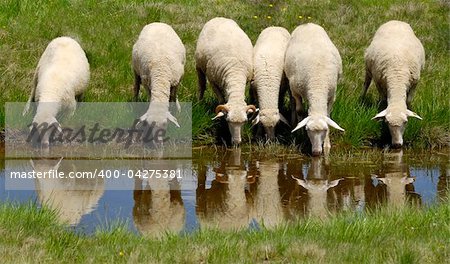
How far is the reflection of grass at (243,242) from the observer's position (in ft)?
19.9

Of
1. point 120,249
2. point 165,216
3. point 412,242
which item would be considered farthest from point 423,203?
point 120,249

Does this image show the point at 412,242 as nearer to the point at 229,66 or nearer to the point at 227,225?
the point at 227,225

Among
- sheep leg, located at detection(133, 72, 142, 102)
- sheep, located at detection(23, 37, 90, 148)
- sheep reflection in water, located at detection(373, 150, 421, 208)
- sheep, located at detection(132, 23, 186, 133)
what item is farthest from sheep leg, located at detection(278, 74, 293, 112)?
sheep, located at detection(23, 37, 90, 148)

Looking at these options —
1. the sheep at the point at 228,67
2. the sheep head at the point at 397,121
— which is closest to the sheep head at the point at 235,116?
the sheep at the point at 228,67

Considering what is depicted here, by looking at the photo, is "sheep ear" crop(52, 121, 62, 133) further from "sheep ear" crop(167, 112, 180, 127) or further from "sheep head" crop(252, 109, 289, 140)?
"sheep head" crop(252, 109, 289, 140)

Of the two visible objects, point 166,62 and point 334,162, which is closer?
point 334,162

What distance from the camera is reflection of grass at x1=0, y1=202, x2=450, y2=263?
6.05 meters

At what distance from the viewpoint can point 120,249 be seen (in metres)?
6.25

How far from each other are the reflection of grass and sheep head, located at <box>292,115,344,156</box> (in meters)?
3.61

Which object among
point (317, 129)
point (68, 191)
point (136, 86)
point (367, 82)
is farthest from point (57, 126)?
point (367, 82)

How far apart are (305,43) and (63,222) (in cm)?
543

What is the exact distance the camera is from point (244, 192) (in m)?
8.96

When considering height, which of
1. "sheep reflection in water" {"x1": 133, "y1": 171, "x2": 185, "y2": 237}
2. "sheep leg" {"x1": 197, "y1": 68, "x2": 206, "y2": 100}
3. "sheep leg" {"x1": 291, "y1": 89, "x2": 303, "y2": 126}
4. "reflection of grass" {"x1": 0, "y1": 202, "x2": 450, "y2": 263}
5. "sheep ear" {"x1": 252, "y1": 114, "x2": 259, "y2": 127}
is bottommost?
"reflection of grass" {"x1": 0, "y1": 202, "x2": 450, "y2": 263}

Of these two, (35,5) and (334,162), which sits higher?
(35,5)
